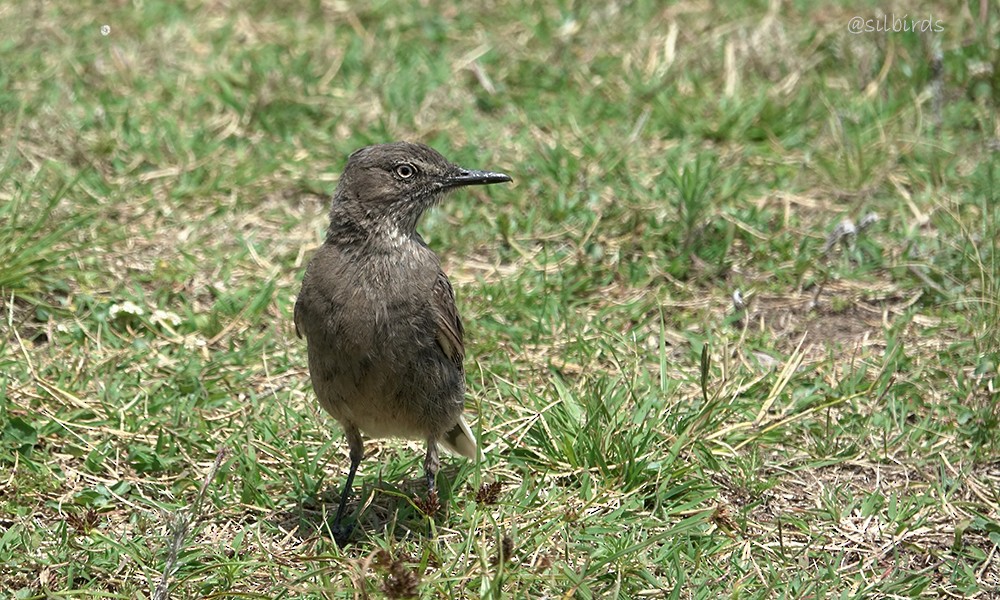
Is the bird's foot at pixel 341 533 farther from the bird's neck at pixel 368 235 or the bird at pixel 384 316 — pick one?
the bird's neck at pixel 368 235

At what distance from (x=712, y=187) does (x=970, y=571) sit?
10.1 feet

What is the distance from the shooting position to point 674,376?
589cm

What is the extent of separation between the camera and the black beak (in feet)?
17.1

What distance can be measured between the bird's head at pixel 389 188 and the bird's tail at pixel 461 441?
2.82 feet

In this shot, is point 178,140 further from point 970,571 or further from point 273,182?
point 970,571

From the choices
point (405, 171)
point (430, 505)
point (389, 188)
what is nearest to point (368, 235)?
point (389, 188)

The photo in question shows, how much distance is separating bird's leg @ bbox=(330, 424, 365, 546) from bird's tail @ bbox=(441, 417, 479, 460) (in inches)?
14.7

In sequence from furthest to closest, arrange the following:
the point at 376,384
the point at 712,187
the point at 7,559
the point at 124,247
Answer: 1. the point at 712,187
2. the point at 124,247
3. the point at 376,384
4. the point at 7,559

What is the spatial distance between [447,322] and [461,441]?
67 cm

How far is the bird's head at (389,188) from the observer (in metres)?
4.97

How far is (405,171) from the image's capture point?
16.7 feet

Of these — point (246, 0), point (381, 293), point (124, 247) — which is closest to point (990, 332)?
point (381, 293)

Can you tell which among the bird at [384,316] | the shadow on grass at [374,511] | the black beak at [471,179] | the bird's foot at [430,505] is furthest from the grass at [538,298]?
the black beak at [471,179]

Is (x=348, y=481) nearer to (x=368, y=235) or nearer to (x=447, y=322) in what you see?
(x=447, y=322)
